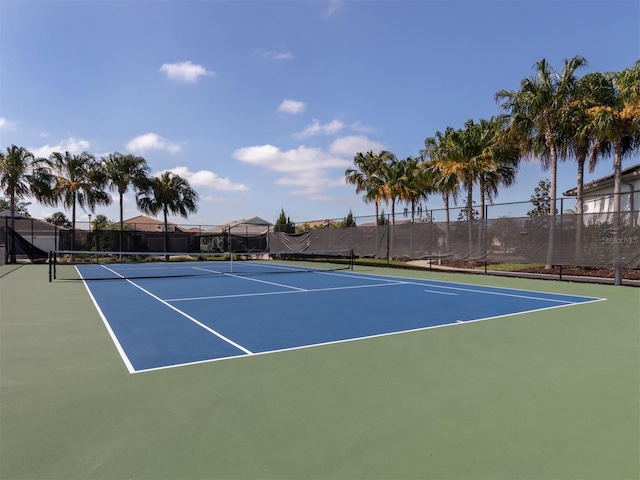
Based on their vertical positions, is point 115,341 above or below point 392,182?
below

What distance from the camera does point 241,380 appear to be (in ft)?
13.1

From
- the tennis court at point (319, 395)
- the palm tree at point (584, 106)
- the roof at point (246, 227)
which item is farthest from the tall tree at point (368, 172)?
the tennis court at point (319, 395)

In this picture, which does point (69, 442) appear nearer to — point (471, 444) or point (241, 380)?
point (241, 380)

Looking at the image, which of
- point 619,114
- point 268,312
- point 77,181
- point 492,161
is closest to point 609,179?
point 492,161

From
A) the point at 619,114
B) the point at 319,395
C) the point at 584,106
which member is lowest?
the point at 319,395

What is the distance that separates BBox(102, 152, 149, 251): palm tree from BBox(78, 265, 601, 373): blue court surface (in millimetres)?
16552

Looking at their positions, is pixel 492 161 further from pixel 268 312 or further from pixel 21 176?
pixel 21 176

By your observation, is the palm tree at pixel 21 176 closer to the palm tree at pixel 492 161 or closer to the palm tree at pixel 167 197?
the palm tree at pixel 167 197

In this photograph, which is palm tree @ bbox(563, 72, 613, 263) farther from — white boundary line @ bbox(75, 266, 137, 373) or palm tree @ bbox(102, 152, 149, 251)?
palm tree @ bbox(102, 152, 149, 251)

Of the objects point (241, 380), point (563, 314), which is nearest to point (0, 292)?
point (241, 380)

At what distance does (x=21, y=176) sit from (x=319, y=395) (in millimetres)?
29293

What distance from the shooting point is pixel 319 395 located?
362cm

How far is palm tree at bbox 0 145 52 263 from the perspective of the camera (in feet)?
81.8

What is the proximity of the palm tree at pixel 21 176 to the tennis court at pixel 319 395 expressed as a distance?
74.4 feet
